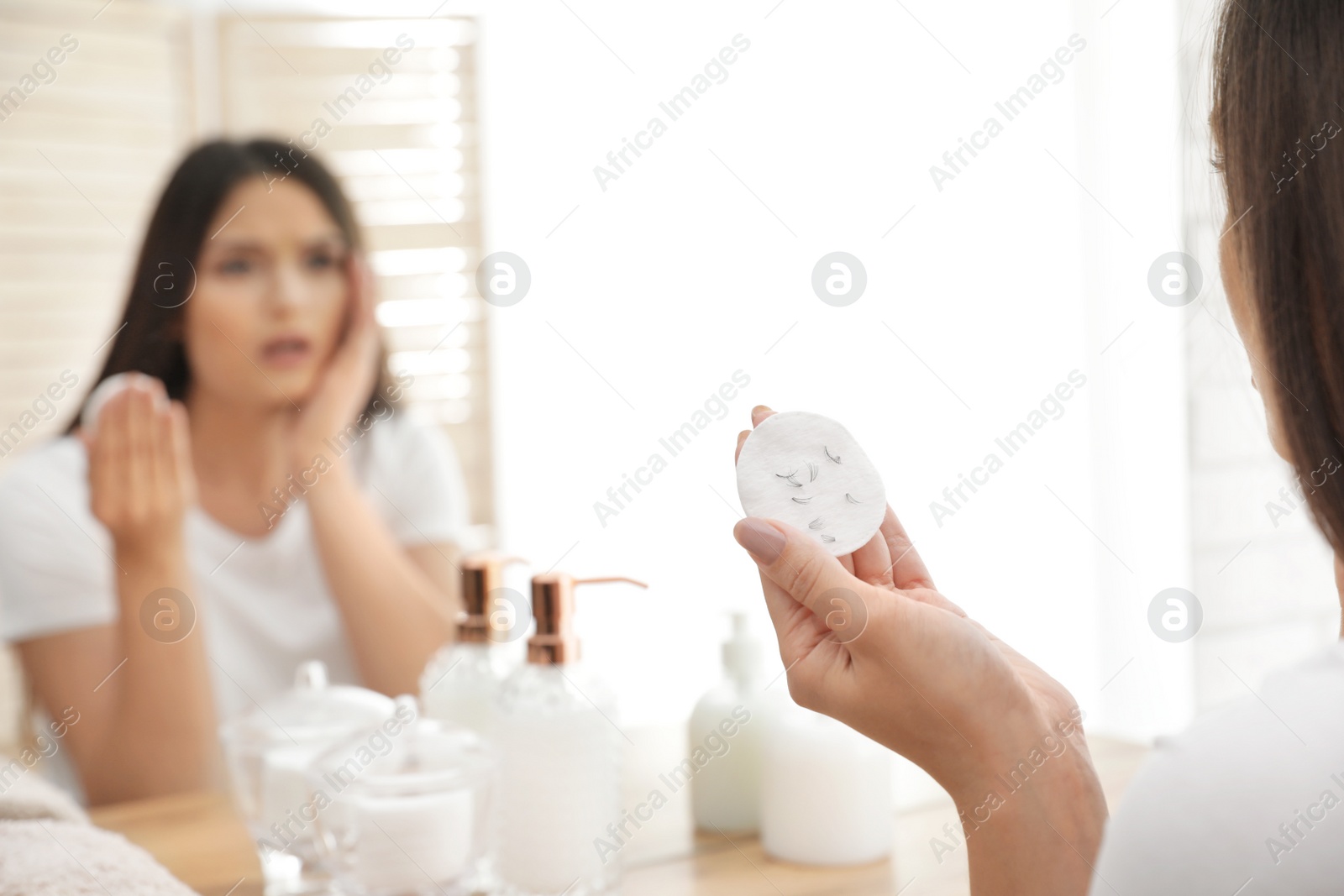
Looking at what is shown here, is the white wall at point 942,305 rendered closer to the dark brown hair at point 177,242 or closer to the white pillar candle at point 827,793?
the dark brown hair at point 177,242

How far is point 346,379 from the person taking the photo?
3.97 feet

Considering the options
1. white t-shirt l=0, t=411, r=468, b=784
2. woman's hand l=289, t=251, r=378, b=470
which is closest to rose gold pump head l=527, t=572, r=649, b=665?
white t-shirt l=0, t=411, r=468, b=784

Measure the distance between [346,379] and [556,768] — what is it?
2.32ft

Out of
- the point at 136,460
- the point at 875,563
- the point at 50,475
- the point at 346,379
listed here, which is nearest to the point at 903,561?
the point at 875,563

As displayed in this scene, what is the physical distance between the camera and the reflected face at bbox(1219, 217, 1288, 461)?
17.4 inches

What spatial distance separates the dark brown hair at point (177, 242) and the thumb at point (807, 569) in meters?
0.87

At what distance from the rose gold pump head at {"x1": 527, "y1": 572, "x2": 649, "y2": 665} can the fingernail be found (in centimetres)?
18

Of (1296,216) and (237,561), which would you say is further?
(237,561)

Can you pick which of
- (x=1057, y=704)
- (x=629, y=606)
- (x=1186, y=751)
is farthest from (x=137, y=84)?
(x=1186, y=751)

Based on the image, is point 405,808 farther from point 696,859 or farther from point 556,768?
point 696,859

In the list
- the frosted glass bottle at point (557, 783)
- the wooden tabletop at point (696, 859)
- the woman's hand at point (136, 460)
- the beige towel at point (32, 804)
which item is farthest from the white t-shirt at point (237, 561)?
the frosted glass bottle at point (557, 783)

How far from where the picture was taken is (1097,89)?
1.34 m

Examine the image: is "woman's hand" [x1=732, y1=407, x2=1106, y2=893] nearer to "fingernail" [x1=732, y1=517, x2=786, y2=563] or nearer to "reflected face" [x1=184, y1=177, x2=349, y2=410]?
"fingernail" [x1=732, y1=517, x2=786, y2=563]

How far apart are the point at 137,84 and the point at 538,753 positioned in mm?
1461
